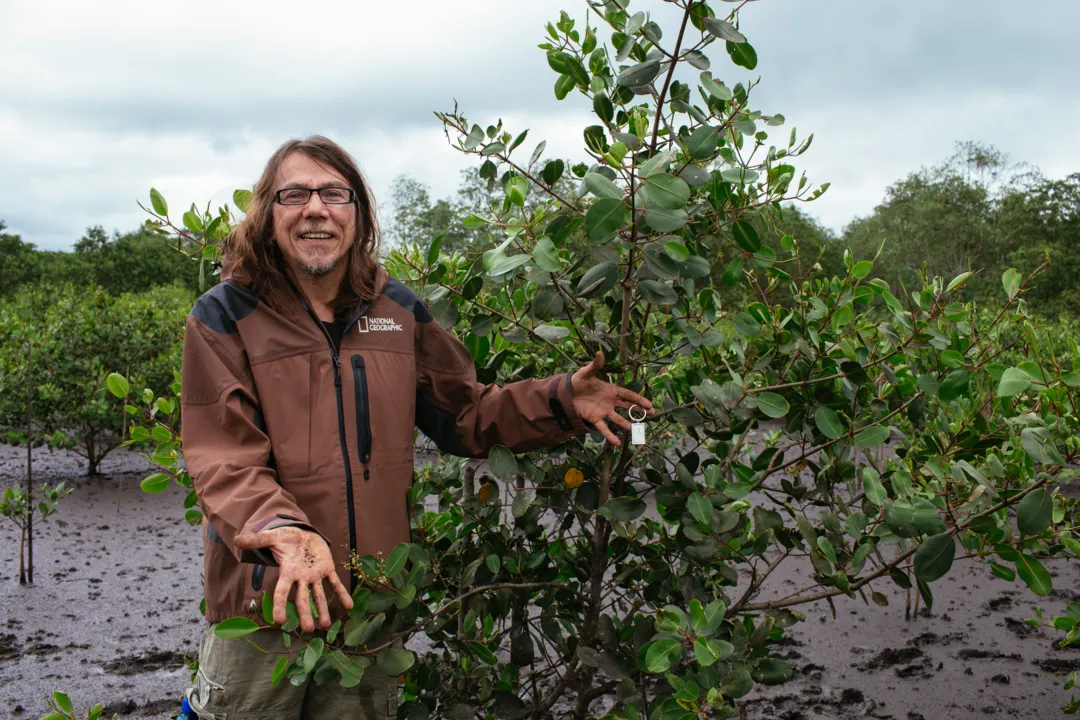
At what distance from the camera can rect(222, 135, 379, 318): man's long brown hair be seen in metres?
2.04

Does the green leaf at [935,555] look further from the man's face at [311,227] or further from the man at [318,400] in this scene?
the man's face at [311,227]

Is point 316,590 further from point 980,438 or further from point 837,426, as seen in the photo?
point 980,438

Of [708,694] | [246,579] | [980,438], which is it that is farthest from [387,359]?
[980,438]

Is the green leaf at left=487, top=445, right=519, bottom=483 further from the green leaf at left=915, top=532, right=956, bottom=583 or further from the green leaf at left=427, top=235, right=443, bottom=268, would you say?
the green leaf at left=915, top=532, right=956, bottom=583

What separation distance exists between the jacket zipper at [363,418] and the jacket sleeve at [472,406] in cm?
23

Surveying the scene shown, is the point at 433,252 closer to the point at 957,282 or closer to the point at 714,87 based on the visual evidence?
the point at 714,87

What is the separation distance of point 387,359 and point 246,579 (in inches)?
24.2

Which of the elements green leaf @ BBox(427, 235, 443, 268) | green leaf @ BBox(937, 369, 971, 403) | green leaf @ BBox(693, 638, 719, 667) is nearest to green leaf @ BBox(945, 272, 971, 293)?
green leaf @ BBox(937, 369, 971, 403)

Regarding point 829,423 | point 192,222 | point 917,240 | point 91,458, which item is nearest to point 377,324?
point 192,222

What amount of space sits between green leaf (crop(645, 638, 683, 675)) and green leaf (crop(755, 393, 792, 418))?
56 cm

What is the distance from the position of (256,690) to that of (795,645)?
3.25 meters

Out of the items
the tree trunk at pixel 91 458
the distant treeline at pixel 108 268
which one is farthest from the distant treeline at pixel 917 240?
the tree trunk at pixel 91 458

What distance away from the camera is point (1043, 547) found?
1.88 m

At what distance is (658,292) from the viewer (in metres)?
1.79
